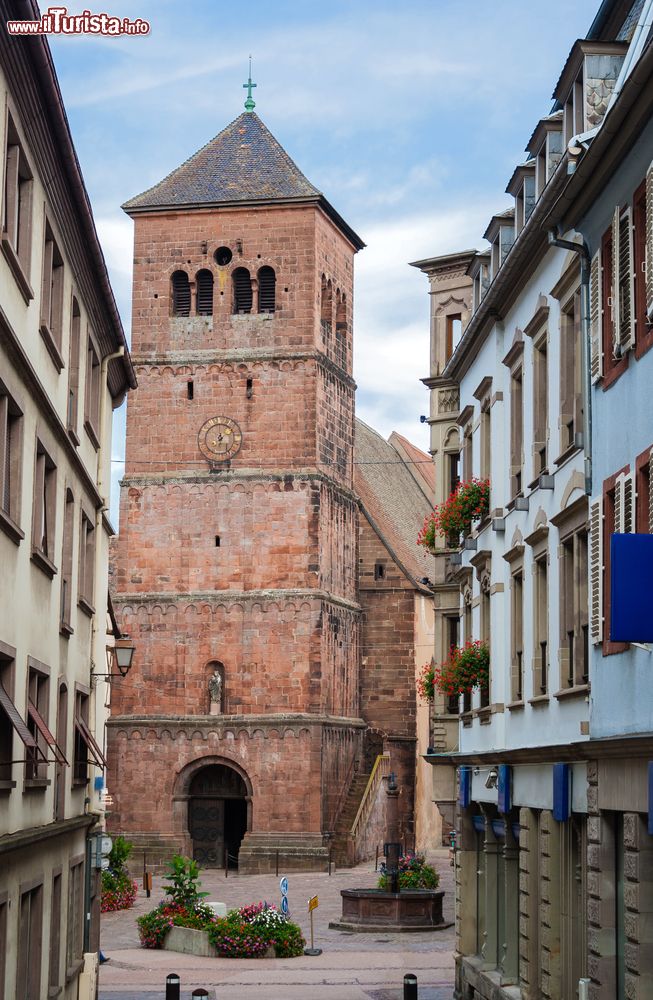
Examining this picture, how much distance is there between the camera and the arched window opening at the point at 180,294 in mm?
68312

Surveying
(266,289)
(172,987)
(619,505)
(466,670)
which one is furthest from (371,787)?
(619,505)

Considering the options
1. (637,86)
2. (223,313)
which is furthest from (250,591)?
(637,86)

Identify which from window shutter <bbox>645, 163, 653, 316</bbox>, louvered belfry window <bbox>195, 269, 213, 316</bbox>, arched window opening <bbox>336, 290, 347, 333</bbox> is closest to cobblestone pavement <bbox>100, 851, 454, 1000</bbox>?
window shutter <bbox>645, 163, 653, 316</bbox>

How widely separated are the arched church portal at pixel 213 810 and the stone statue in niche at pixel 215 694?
6.67ft

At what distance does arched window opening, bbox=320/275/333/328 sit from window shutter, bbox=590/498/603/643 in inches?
2002

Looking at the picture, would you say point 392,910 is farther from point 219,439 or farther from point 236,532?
point 219,439

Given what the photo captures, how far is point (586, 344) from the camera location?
762 inches

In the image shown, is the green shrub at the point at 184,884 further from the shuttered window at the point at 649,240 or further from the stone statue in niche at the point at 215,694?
the stone statue in niche at the point at 215,694

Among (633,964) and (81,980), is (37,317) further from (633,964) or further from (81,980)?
(81,980)

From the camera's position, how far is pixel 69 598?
24.2m

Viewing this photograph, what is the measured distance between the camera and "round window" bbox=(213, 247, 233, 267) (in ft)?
223

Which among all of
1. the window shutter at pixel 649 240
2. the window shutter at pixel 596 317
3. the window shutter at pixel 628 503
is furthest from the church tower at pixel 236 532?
the window shutter at pixel 649 240

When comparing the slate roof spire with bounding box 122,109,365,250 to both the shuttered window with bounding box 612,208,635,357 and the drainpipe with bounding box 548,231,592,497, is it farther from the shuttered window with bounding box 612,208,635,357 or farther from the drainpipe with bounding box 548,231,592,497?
the shuttered window with bounding box 612,208,635,357

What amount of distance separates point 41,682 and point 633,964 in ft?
27.5
